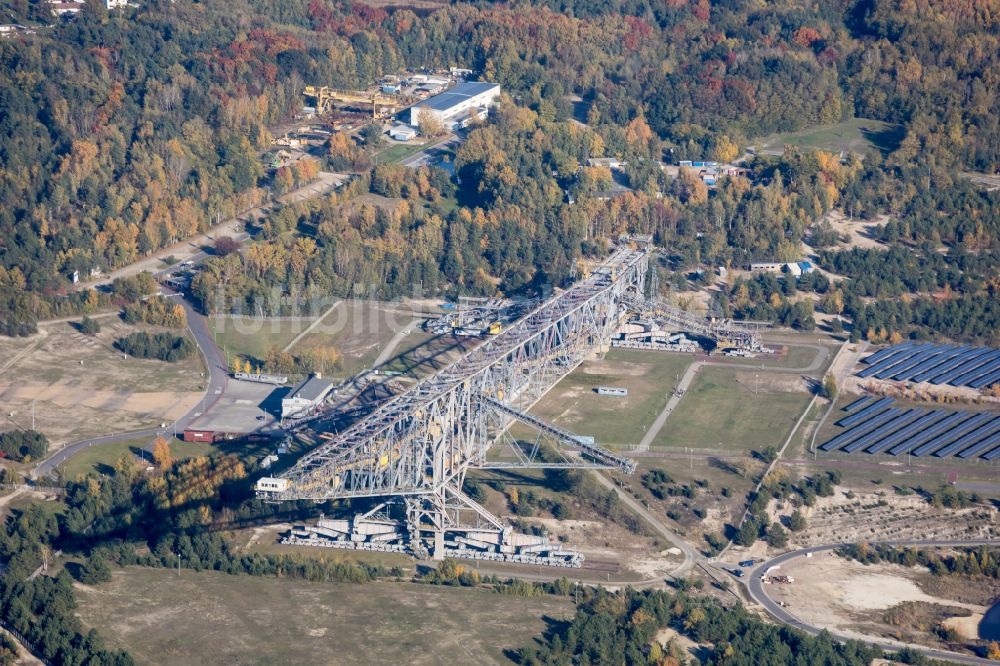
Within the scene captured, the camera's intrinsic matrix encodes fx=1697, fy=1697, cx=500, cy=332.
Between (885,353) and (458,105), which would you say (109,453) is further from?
(458,105)

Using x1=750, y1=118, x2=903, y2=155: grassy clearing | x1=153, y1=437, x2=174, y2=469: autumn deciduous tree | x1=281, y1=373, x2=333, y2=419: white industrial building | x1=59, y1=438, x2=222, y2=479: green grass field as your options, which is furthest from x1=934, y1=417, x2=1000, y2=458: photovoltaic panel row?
x1=750, y1=118, x2=903, y2=155: grassy clearing

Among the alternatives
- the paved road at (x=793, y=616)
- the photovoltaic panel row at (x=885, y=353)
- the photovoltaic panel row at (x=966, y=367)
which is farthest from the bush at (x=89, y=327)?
the photovoltaic panel row at (x=966, y=367)

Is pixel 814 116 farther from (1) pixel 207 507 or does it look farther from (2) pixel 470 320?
(1) pixel 207 507

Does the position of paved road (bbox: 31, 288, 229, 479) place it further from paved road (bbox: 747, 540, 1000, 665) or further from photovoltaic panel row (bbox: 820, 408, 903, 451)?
photovoltaic panel row (bbox: 820, 408, 903, 451)

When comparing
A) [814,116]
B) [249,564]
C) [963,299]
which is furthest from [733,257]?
[249,564]

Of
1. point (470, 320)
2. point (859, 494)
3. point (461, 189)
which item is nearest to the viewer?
point (859, 494)

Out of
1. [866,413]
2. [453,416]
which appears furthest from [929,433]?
[453,416]
